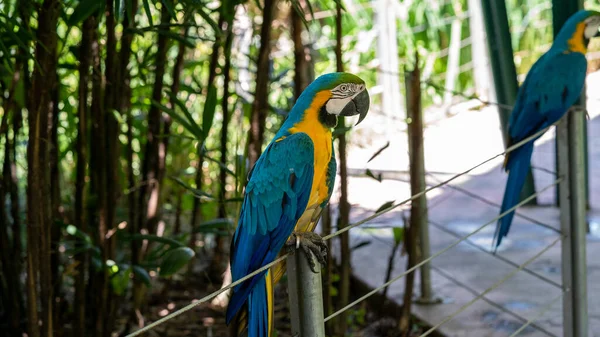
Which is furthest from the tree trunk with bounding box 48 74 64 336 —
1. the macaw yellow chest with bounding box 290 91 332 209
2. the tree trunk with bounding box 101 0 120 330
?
the macaw yellow chest with bounding box 290 91 332 209

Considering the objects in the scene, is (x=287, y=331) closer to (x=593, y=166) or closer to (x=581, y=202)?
(x=581, y=202)

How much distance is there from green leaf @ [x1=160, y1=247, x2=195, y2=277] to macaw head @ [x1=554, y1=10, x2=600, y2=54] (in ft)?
3.39

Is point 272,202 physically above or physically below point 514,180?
above

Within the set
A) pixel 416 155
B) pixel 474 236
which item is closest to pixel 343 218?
pixel 416 155

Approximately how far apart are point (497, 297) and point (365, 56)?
2870 millimetres

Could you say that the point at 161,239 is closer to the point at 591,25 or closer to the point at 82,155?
the point at 82,155

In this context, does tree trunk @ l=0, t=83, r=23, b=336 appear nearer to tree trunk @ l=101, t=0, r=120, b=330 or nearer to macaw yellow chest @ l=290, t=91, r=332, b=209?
tree trunk @ l=101, t=0, r=120, b=330

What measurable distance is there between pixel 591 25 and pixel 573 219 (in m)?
0.48

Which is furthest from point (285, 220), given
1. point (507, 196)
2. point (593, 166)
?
point (593, 166)

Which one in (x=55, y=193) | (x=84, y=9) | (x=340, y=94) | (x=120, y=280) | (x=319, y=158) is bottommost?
(x=120, y=280)

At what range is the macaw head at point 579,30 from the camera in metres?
1.77

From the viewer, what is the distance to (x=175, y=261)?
4.73 feet

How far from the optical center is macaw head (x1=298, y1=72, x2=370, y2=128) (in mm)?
1135

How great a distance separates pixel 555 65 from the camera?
1.79 m
